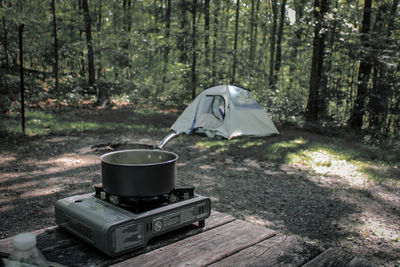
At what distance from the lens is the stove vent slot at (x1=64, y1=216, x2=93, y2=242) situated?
1195mm

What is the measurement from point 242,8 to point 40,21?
1169 cm

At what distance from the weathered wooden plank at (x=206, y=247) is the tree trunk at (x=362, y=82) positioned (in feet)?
29.8

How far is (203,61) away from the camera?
13836mm

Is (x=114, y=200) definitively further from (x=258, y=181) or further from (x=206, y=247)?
(x=258, y=181)

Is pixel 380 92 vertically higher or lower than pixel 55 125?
higher

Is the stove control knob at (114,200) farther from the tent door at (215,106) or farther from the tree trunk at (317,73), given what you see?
the tree trunk at (317,73)

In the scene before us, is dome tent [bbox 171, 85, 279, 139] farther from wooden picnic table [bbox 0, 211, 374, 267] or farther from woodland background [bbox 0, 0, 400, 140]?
wooden picnic table [bbox 0, 211, 374, 267]

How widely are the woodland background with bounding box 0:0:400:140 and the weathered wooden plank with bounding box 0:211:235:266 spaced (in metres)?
7.66

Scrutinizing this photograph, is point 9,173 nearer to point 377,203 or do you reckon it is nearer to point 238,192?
point 238,192

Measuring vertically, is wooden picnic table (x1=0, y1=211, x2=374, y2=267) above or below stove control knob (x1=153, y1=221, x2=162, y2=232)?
below

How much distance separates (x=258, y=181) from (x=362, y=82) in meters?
6.00

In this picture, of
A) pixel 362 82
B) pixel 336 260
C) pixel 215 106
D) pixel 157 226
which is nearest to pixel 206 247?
pixel 157 226

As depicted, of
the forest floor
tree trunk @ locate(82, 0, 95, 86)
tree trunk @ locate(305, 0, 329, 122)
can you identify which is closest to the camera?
the forest floor

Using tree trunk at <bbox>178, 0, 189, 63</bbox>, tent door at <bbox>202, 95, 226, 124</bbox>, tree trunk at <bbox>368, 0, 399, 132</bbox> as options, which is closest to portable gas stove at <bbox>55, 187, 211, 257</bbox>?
tent door at <bbox>202, 95, 226, 124</bbox>
